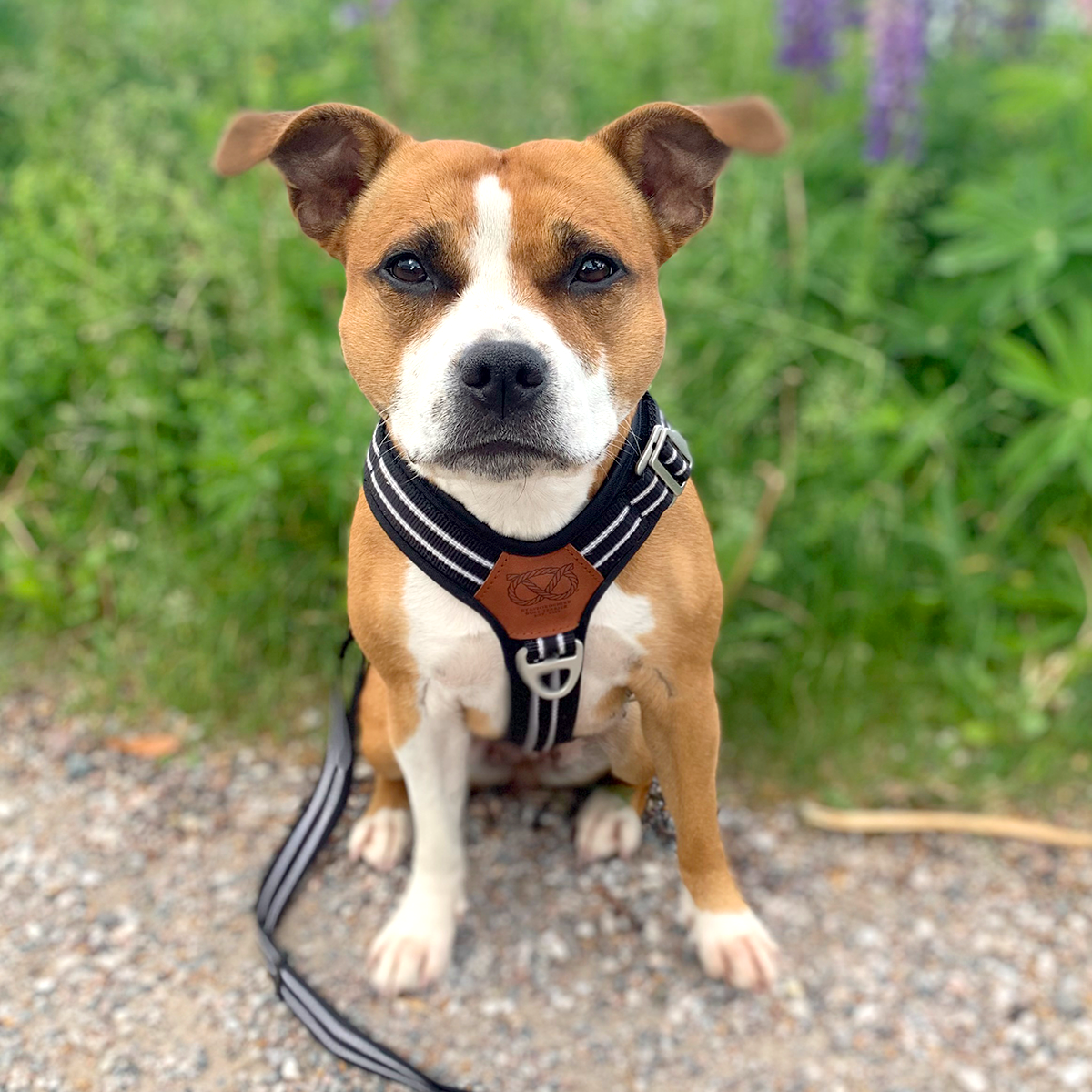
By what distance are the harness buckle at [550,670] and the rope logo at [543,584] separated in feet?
0.37

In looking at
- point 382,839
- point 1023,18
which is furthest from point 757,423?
point 1023,18

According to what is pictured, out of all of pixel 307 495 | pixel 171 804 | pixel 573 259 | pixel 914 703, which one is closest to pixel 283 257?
pixel 307 495

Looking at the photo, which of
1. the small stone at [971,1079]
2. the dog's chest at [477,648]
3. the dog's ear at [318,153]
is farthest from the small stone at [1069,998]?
the dog's ear at [318,153]

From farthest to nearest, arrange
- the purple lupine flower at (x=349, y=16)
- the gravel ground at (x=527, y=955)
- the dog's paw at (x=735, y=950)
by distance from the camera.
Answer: the purple lupine flower at (x=349, y=16) < the dog's paw at (x=735, y=950) < the gravel ground at (x=527, y=955)

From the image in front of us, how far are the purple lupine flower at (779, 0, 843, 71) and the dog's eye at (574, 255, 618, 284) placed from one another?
2546mm

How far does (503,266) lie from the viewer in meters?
1.73

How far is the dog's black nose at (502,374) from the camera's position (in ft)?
5.29

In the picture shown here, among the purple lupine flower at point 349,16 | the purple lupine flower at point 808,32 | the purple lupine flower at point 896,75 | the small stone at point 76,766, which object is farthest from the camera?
the purple lupine flower at point 349,16

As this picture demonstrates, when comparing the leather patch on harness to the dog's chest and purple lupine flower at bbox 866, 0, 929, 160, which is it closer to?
the dog's chest

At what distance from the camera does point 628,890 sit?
2.72m

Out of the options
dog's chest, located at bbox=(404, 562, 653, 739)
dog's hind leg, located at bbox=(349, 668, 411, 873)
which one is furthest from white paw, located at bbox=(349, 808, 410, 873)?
dog's chest, located at bbox=(404, 562, 653, 739)

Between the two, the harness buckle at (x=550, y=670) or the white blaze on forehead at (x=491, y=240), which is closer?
the white blaze on forehead at (x=491, y=240)

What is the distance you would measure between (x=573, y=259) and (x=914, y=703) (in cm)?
212

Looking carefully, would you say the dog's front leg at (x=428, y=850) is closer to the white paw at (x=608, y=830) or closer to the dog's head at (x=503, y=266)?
the white paw at (x=608, y=830)
